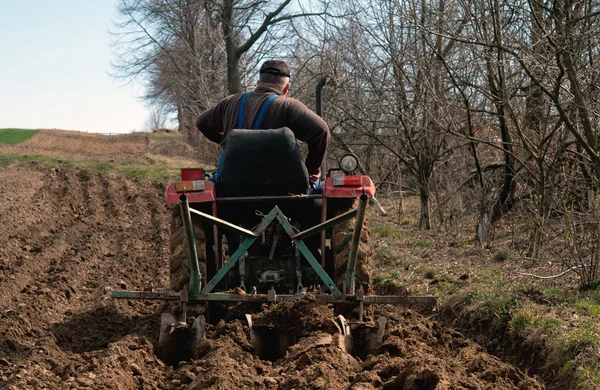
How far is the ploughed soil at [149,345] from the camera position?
14.5 feet

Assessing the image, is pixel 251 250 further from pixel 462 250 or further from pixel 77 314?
pixel 462 250

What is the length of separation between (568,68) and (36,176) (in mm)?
16592

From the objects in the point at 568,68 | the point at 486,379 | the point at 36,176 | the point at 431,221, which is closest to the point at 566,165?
the point at 568,68

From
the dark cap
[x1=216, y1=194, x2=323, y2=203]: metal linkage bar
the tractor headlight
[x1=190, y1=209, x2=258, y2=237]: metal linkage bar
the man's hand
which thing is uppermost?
the dark cap

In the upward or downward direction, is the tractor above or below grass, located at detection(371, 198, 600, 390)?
above

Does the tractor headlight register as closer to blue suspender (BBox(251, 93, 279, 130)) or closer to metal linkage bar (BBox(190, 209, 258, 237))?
blue suspender (BBox(251, 93, 279, 130))

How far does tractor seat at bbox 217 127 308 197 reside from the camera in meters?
5.77

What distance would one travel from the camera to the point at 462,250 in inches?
402

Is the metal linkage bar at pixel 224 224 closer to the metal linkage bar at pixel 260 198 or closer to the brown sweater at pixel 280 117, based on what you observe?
the metal linkage bar at pixel 260 198

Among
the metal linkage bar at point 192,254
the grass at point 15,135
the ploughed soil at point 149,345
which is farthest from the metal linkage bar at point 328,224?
the grass at point 15,135

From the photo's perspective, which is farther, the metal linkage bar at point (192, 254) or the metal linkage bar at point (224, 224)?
the metal linkage bar at point (224, 224)

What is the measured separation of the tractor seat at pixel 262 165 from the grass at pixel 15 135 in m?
34.7

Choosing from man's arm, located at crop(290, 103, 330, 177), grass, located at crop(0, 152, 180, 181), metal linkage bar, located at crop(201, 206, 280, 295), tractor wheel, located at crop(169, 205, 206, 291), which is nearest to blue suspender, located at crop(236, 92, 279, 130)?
man's arm, located at crop(290, 103, 330, 177)

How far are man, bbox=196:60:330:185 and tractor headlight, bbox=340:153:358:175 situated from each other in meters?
0.19
